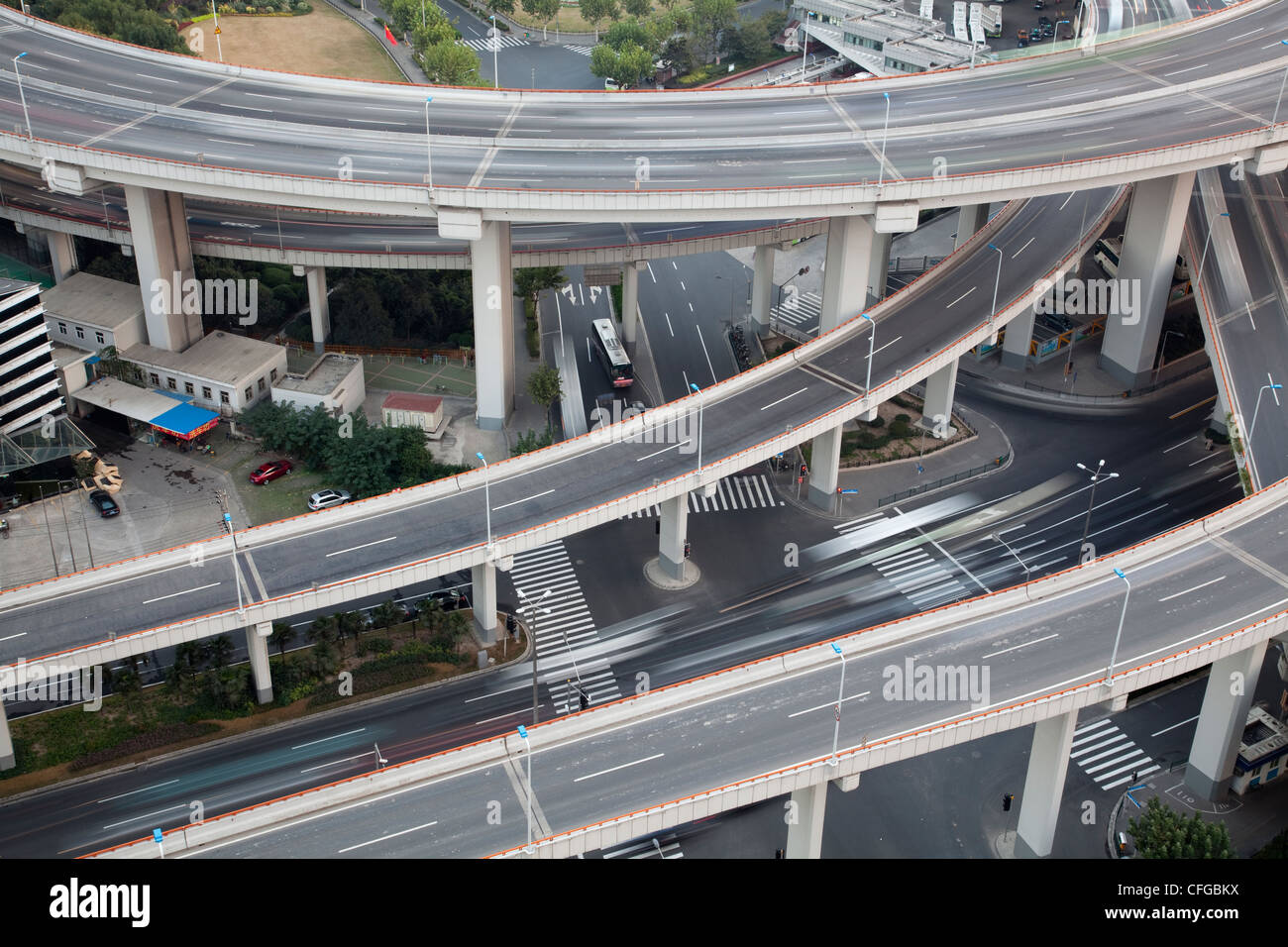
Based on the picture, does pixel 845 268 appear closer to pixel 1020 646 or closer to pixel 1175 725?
pixel 1020 646

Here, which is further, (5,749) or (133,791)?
(5,749)

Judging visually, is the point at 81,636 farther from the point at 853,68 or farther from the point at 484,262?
the point at 853,68

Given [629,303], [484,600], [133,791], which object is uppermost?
[629,303]

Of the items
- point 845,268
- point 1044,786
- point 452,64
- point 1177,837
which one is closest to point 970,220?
point 845,268

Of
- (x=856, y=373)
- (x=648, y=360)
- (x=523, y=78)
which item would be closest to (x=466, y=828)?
(x=856, y=373)

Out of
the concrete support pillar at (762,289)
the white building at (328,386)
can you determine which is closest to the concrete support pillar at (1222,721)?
the concrete support pillar at (762,289)

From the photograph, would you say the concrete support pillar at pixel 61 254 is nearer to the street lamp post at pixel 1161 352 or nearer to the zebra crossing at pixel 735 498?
the zebra crossing at pixel 735 498

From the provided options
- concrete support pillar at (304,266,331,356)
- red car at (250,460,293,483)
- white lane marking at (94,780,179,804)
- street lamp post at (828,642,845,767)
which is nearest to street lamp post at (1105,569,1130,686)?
street lamp post at (828,642,845,767)

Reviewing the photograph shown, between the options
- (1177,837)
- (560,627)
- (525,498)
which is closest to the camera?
(1177,837)
